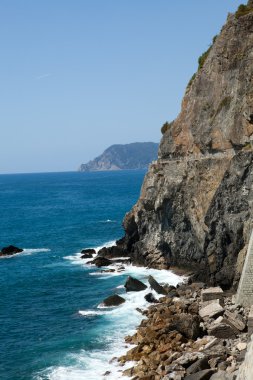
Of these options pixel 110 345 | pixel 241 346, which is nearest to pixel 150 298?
pixel 110 345

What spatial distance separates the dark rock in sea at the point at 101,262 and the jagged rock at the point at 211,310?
77.9 feet

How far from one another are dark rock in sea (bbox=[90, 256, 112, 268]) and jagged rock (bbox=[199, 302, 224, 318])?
23.8 metres

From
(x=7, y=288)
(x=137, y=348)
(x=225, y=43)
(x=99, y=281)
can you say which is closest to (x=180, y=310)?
(x=137, y=348)

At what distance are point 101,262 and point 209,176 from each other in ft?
57.6

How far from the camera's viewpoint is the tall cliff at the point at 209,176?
42438 mm

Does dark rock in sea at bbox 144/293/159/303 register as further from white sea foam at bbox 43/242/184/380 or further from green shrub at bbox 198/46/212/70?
green shrub at bbox 198/46/212/70

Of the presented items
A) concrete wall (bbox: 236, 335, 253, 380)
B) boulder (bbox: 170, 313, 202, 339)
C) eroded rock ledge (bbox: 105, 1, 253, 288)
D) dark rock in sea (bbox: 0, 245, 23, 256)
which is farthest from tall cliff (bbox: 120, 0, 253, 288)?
concrete wall (bbox: 236, 335, 253, 380)

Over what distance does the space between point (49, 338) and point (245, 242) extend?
54.6 ft

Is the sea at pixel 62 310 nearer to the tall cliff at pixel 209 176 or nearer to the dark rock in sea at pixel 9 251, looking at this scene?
the dark rock in sea at pixel 9 251

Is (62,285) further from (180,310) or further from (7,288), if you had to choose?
(180,310)

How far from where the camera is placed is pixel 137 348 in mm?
30547

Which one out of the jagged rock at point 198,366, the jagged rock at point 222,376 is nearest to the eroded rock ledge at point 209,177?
the jagged rock at point 198,366

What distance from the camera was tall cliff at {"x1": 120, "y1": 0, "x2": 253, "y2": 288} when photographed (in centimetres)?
4244

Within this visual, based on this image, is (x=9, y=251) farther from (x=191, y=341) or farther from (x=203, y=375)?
(x=203, y=375)
